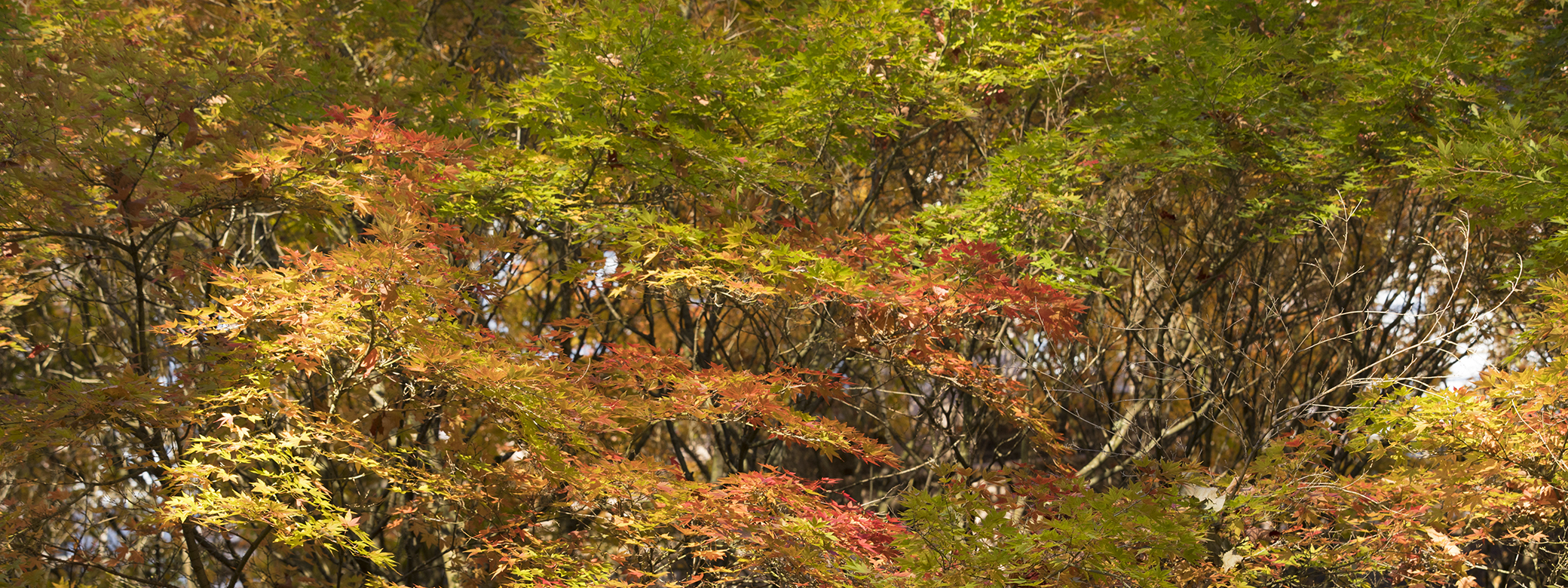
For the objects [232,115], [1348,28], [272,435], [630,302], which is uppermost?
[1348,28]

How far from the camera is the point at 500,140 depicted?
6.42 meters

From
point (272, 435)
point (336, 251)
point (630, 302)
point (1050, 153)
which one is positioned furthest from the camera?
point (630, 302)

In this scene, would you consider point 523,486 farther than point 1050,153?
No

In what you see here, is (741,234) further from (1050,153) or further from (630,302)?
(630,302)

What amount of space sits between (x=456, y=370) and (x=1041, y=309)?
2945 mm

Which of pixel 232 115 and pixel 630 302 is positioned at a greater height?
pixel 232 115

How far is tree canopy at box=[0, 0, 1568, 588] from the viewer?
4.60 meters

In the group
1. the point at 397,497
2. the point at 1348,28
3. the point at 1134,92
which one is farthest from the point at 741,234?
the point at 1348,28

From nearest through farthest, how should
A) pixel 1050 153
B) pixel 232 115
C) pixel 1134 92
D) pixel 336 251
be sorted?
pixel 336 251 < pixel 232 115 < pixel 1050 153 < pixel 1134 92

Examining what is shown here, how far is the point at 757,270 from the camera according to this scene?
562 cm

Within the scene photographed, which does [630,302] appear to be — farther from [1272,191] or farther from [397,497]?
[1272,191]

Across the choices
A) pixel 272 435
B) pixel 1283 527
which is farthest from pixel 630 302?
pixel 1283 527

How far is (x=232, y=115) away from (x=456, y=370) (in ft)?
6.74

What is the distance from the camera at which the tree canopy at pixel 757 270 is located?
460 cm
